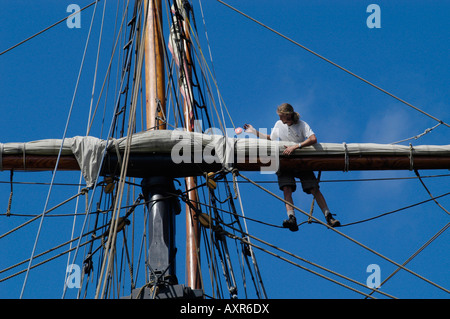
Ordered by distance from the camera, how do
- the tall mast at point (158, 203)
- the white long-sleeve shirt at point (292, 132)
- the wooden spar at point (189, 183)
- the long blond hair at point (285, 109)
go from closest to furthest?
the tall mast at point (158, 203)
the long blond hair at point (285, 109)
the white long-sleeve shirt at point (292, 132)
the wooden spar at point (189, 183)

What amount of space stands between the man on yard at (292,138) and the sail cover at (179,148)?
12 centimetres

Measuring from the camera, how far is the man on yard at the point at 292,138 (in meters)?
10.2

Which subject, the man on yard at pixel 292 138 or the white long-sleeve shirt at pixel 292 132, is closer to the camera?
the man on yard at pixel 292 138

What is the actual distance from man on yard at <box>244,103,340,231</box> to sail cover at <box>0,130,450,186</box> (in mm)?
118

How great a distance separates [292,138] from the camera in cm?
1052

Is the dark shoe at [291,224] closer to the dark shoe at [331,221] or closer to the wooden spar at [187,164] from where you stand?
the dark shoe at [331,221]

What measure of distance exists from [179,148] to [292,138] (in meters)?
1.43

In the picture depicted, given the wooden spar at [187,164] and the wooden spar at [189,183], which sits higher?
the wooden spar at [189,183]

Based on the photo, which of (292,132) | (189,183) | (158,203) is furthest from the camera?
(189,183)

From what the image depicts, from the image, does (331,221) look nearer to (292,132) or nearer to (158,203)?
(292,132)

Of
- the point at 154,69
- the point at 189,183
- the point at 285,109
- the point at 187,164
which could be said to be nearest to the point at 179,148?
the point at 187,164

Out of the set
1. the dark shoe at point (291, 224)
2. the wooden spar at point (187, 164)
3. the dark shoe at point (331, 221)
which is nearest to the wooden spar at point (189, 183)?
the wooden spar at point (187, 164)

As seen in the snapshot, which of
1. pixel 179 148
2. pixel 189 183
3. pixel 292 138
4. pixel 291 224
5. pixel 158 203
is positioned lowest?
pixel 291 224

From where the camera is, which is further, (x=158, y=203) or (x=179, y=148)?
(x=179, y=148)
